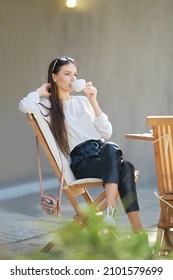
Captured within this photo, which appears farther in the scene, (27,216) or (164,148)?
(27,216)

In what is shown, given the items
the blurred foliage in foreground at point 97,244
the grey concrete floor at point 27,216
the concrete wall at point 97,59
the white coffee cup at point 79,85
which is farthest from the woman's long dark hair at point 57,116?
the blurred foliage in foreground at point 97,244

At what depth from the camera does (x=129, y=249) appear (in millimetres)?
1344

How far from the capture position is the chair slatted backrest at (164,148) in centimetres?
392

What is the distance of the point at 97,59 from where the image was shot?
7438mm

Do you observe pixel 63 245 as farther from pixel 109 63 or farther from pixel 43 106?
pixel 109 63

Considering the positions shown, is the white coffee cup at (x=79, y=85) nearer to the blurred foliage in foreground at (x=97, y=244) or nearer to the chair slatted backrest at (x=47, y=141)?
→ the chair slatted backrest at (x=47, y=141)

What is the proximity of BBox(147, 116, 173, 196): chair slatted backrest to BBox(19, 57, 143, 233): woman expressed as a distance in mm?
187

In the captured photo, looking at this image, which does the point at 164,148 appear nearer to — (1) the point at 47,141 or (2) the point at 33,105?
(1) the point at 47,141

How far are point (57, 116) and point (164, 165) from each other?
760 mm

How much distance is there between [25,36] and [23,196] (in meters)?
1.48

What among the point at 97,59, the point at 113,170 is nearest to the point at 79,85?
the point at 113,170

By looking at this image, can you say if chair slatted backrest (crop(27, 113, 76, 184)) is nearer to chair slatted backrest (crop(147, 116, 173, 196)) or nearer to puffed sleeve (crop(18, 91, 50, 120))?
puffed sleeve (crop(18, 91, 50, 120))

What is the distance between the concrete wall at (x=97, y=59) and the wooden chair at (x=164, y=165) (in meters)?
2.80
